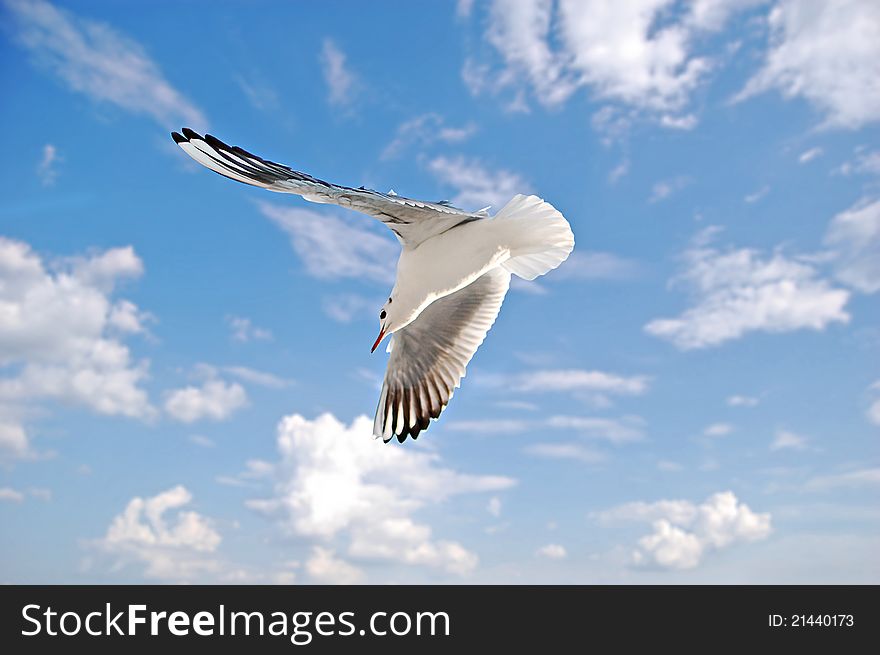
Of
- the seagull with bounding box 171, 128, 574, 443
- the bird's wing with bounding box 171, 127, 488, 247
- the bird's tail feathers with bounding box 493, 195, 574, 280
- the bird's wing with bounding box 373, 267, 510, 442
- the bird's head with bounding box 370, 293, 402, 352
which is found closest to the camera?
the bird's wing with bounding box 171, 127, 488, 247

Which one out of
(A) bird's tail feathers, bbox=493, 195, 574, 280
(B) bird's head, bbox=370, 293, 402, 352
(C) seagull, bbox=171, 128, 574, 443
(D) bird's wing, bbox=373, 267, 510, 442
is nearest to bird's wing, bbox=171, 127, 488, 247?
(C) seagull, bbox=171, 128, 574, 443

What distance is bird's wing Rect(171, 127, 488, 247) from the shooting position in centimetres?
554

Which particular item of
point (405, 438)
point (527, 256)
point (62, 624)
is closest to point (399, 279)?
point (527, 256)

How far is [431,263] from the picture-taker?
6.37 meters

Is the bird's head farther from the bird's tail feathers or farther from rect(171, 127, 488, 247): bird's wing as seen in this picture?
the bird's tail feathers

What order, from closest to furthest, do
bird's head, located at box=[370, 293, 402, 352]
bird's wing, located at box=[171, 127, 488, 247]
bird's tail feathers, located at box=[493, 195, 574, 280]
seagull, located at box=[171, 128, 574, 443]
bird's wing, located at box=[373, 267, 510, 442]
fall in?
bird's wing, located at box=[171, 127, 488, 247] → seagull, located at box=[171, 128, 574, 443] → bird's tail feathers, located at box=[493, 195, 574, 280] → bird's head, located at box=[370, 293, 402, 352] → bird's wing, located at box=[373, 267, 510, 442]

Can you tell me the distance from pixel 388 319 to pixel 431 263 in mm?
604

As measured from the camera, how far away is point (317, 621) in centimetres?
966

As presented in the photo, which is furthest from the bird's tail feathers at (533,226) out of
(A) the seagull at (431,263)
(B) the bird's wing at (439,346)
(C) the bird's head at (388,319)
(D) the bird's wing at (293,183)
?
(B) the bird's wing at (439,346)

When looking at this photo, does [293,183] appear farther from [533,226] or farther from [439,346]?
[439,346]

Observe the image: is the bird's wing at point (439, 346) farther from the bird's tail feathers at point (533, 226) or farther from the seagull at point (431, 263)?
the bird's tail feathers at point (533, 226)

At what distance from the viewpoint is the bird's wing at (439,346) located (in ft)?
24.8

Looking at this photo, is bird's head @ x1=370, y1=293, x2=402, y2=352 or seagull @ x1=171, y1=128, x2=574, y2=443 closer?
seagull @ x1=171, y1=128, x2=574, y2=443

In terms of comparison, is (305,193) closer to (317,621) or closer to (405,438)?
(405,438)
